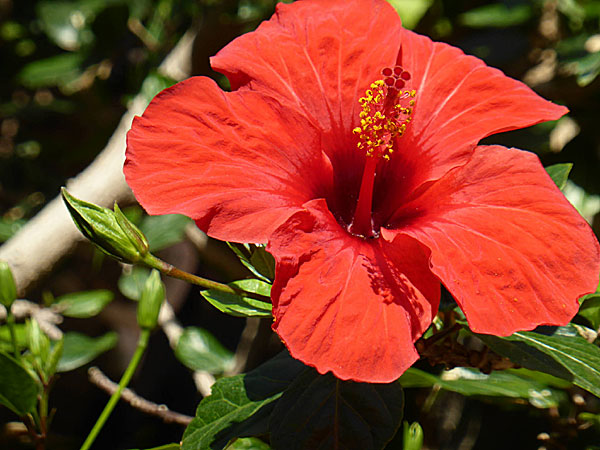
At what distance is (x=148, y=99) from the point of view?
1568mm

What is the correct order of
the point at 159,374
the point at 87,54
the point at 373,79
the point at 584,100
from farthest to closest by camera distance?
the point at 159,374 < the point at 87,54 < the point at 584,100 < the point at 373,79

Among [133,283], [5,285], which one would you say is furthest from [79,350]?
[5,285]

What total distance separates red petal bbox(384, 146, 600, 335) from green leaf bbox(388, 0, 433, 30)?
1.18 m

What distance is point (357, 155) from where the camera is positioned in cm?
119

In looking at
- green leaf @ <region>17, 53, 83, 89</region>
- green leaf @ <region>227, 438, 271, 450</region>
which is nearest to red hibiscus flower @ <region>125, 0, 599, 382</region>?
green leaf @ <region>227, 438, 271, 450</region>

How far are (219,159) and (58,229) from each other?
0.91 m

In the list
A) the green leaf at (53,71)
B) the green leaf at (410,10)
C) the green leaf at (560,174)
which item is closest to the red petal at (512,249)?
the green leaf at (560,174)

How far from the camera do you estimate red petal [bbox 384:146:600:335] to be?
87 centimetres

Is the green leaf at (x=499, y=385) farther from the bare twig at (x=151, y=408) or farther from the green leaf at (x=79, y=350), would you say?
the green leaf at (x=79, y=350)

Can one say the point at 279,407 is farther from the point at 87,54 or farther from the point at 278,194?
the point at 87,54

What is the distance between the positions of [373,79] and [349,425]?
600 mm

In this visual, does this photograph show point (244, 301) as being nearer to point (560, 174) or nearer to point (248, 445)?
point (248, 445)

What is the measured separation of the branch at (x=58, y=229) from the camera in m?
1.66

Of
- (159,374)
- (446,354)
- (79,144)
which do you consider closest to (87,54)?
(79,144)
